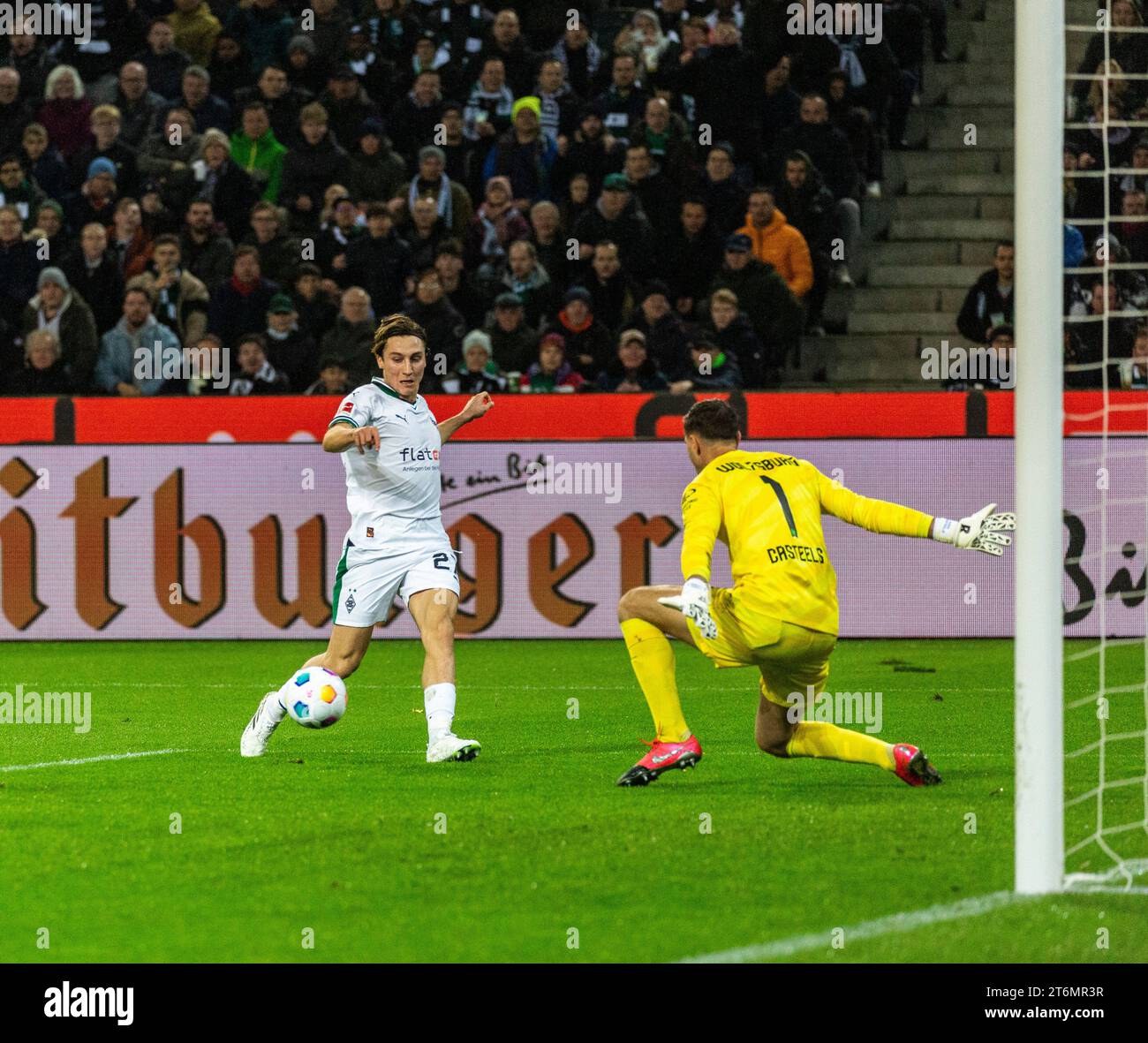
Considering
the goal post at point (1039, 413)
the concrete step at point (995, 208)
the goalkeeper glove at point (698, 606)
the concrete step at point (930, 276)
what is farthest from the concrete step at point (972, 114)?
the goal post at point (1039, 413)

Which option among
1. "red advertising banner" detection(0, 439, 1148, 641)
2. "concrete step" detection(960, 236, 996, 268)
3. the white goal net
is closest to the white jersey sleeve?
the white goal net

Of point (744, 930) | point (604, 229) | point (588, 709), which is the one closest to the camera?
point (744, 930)

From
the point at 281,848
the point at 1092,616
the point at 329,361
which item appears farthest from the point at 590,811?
the point at 329,361

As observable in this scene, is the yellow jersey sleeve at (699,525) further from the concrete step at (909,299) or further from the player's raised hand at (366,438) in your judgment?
the concrete step at (909,299)

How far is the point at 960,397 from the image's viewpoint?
45.5ft

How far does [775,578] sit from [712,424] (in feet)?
2.19

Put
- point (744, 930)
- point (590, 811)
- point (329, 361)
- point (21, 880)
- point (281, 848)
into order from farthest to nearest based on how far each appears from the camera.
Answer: point (329, 361) → point (590, 811) → point (281, 848) → point (21, 880) → point (744, 930)

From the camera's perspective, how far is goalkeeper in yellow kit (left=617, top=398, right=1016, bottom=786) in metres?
7.34

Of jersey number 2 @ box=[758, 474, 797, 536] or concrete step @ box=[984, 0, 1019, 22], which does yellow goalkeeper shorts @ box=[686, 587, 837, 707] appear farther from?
concrete step @ box=[984, 0, 1019, 22]

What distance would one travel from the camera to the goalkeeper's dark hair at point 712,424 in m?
7.58

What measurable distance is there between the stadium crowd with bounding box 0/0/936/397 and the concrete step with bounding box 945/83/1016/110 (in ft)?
1.23

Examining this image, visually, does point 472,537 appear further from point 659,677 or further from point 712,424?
point 712,424

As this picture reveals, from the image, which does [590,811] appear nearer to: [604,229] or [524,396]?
[524,396]

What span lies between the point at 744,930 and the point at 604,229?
11.4 m
